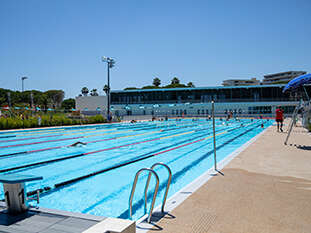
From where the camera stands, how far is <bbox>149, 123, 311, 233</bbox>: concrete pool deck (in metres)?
3.00

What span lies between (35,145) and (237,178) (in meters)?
10.2

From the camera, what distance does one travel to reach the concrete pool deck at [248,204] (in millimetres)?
3002

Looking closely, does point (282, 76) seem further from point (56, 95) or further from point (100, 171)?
point (100, 171)

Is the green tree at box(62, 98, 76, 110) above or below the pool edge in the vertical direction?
above

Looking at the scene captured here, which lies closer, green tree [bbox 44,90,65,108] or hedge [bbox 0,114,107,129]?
hedge [bbox 0,114,107,129]

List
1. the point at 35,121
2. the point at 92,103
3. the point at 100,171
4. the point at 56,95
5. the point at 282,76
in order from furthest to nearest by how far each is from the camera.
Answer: the point at 282,76 → the point at 56,95 → the point at 92,103 → the point at 35,121 → the point at 100,171

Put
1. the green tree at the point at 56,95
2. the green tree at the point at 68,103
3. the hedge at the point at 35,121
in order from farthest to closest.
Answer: the green tree at the point at 68,103 < the green tree at the point at 56,95 < the hedge at the point at 35,121

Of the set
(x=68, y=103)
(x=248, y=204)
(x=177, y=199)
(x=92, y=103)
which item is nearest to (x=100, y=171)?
(x=177, y=199)

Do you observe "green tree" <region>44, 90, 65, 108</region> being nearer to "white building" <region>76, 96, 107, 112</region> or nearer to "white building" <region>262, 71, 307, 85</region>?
"white building" <region>76, 96, 107, 112</region>

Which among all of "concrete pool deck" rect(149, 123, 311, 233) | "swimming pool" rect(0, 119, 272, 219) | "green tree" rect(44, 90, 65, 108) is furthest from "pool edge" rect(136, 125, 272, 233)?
"green tree" rect(44, 90, 65, 108)

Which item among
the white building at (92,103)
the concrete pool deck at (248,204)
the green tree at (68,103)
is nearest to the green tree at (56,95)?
the green tree at (68,103)

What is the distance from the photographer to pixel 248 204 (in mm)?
3707

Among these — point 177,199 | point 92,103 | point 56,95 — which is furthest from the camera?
point 56,95

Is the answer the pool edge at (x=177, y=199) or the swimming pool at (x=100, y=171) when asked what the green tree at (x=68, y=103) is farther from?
the pool edge at (x=177, y=199)
